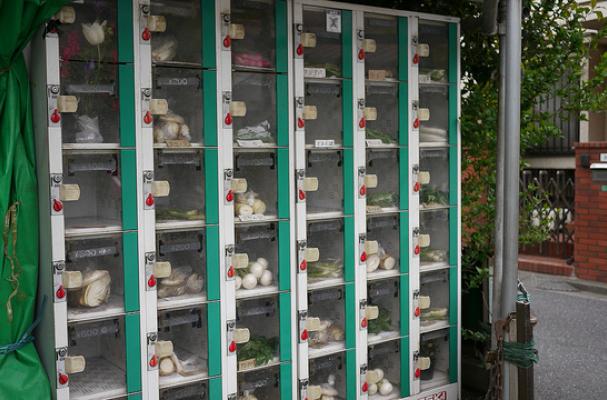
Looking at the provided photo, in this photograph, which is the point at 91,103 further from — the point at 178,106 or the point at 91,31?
the point at 178,106

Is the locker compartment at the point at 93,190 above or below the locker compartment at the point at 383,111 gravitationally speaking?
below

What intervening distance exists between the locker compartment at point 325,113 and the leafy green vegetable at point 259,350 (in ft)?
4.60

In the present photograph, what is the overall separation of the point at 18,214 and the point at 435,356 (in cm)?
350

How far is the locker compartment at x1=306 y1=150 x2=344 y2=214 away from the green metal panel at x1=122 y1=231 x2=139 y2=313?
4.58 ft

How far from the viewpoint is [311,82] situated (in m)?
5.38

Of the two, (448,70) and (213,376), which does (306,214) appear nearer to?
(213,376)

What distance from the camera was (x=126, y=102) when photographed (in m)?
4.48

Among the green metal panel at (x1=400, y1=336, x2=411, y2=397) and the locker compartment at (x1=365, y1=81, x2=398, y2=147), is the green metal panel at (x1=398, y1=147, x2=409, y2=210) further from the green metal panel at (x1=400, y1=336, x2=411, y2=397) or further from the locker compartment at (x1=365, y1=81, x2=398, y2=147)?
the green metal panel at (x1=400, y1=336, x2=411, y2=397)

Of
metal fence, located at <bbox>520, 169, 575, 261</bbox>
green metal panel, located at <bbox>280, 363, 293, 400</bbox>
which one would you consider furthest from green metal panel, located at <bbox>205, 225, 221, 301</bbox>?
metal fence, located at <bbox>520, 169, 575, 261</bbox>

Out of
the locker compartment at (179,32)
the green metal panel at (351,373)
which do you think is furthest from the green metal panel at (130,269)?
the green metal panel at (351,373)

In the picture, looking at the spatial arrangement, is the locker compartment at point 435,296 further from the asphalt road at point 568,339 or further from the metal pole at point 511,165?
the metal pole at point 511,165

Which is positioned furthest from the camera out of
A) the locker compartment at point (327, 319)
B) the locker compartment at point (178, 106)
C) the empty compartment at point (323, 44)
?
the locker compartment at point (327, 319)

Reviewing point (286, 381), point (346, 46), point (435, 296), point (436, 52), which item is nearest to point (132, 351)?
point (286, 381)

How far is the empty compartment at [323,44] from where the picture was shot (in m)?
5.35
